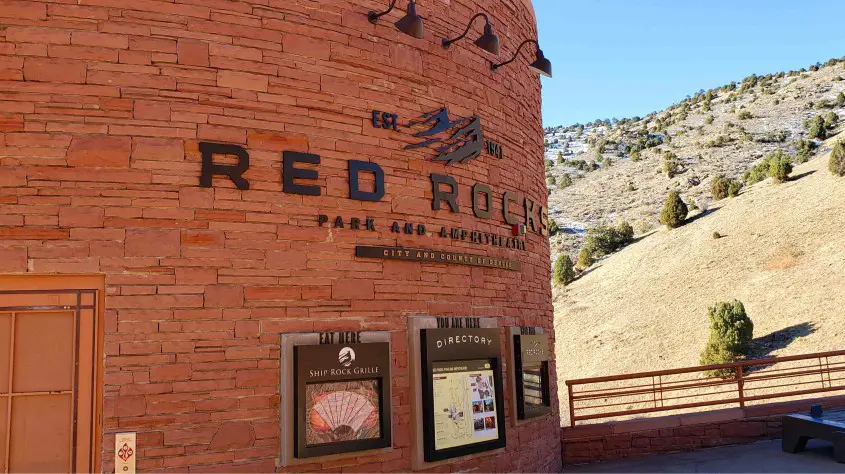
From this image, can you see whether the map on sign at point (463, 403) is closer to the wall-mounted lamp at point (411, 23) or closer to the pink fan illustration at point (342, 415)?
the pink fan illustration at point (342, 415)

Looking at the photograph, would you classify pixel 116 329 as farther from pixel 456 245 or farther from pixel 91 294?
pixel 456 245

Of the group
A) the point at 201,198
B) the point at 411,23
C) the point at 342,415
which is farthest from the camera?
the point at 411,23

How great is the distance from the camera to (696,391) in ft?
85.1

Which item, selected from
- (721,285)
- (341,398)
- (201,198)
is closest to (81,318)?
(201,198)

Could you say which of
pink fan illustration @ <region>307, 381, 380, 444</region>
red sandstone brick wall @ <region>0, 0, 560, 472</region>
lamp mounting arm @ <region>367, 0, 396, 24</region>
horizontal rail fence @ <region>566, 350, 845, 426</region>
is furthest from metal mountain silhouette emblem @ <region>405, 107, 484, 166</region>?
horizontal rail fence @ <region>566, 350, 845, 426</region>

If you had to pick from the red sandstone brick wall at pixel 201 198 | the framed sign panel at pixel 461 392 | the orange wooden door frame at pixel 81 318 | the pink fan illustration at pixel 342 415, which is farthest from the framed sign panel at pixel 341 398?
the orange wooden door frame at pixel 81 318

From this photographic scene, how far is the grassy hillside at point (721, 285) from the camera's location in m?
28.8

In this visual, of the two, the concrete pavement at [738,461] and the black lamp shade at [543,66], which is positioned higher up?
the black lamp shade at [543,66]

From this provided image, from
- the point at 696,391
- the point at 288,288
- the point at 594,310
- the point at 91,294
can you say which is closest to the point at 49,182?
the point at 91,294

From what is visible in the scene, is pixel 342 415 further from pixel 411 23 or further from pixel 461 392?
pixel 411 23

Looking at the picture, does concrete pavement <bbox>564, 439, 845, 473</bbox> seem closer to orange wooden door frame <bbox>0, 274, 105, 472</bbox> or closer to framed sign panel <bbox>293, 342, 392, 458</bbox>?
framed sign panel <bbox>293, 342, 392, 458</bbox>

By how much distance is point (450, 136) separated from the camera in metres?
8.15

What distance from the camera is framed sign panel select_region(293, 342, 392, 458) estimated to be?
6277 mm

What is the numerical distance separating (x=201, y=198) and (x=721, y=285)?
33.3 meters
